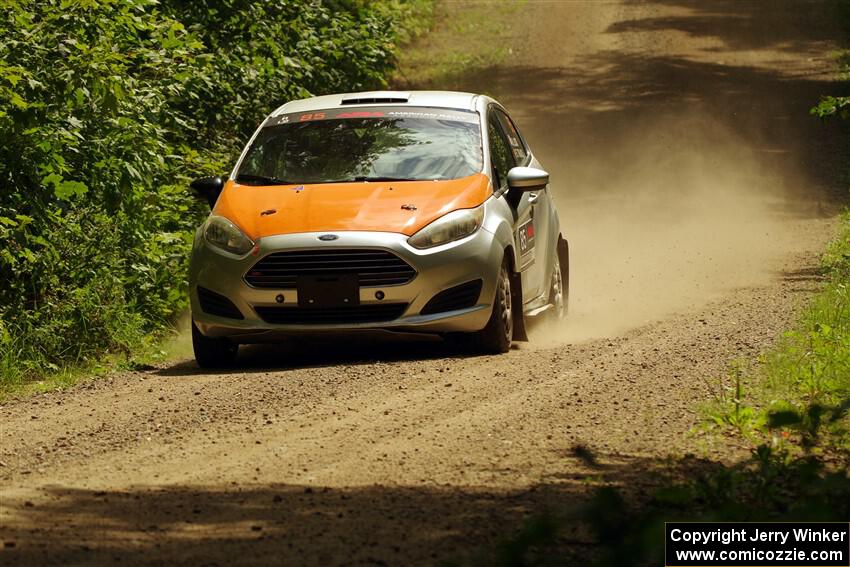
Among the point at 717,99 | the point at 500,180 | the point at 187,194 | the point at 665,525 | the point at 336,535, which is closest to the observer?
the point at 665,525

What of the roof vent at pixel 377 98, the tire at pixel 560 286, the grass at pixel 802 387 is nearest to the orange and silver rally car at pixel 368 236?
the roof vent at pixel 377 98

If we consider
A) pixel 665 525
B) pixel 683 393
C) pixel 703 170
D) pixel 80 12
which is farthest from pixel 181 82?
pixel 703 170

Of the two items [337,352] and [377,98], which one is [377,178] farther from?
[337,352]

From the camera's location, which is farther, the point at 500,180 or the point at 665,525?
the point at 500,180

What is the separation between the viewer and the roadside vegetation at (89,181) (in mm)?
10445

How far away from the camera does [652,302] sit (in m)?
14.2

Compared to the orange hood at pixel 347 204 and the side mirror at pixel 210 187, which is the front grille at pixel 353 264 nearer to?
the orange hood at pixel 347 204

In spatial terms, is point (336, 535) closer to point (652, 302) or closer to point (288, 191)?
point (288, 191)

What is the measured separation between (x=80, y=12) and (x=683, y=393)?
564 cm

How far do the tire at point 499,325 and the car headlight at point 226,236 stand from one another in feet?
5.60

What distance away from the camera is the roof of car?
11.4m

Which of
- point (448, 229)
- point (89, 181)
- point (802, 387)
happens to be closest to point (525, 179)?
point (448, 229)

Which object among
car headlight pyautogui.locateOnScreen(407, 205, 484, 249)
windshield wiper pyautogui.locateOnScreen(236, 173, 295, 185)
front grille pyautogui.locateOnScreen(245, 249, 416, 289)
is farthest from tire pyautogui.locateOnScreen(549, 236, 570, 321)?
front grille pyautogui.locateOnScreen(245, 249, 416, 289)

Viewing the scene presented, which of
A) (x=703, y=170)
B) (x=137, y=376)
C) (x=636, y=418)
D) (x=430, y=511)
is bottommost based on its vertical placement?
(x=703, y=170)
